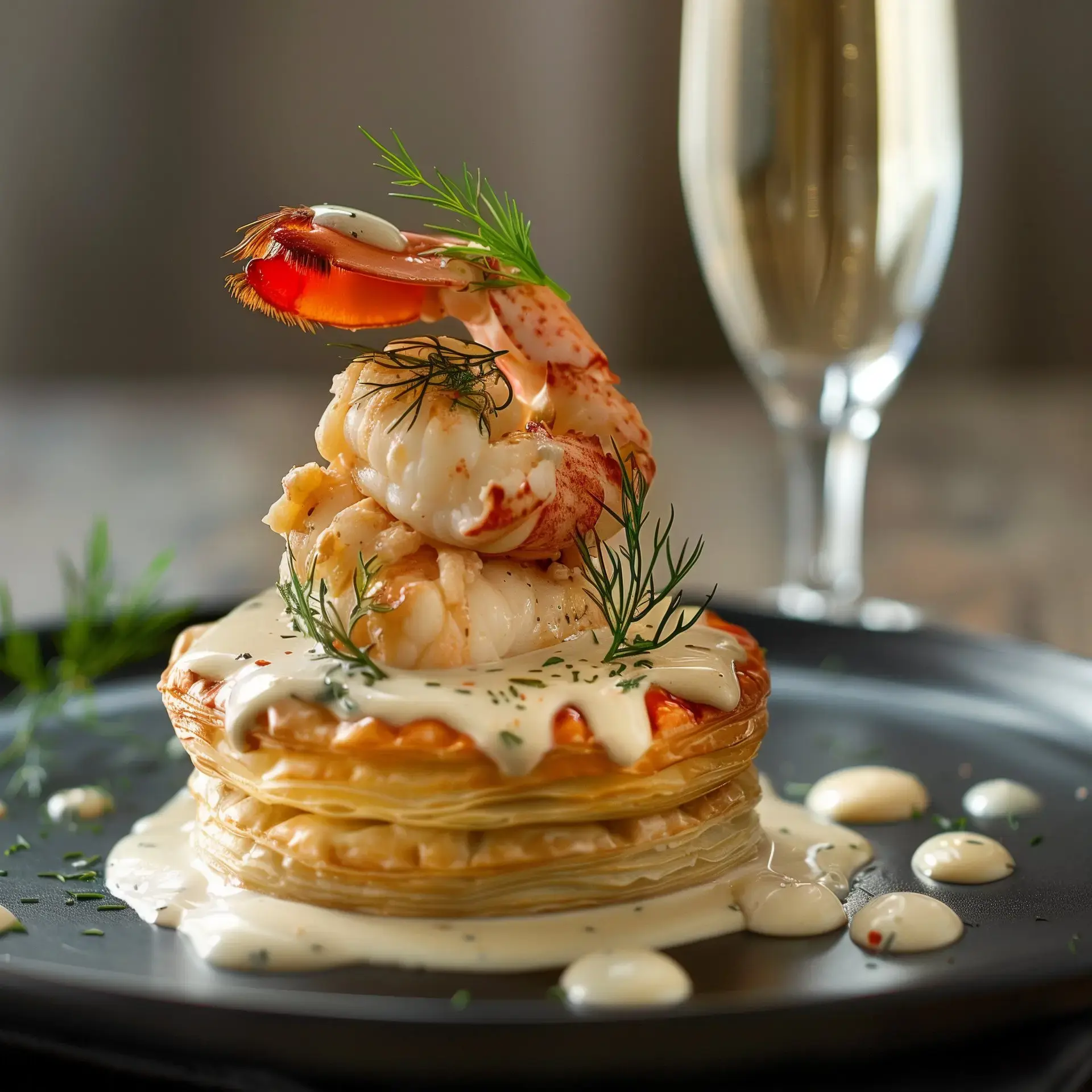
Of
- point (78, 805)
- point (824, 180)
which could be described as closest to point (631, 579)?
point (78, 805)

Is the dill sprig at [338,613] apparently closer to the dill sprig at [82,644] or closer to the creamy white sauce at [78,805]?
the creamy white sauce at [78,805]

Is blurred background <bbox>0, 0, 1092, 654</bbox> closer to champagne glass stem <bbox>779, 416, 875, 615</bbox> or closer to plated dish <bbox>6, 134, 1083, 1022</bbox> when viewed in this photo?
champagne glass stem <bbox>779, 416, 875, 615</bbox>

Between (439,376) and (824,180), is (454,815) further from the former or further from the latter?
(824,180)

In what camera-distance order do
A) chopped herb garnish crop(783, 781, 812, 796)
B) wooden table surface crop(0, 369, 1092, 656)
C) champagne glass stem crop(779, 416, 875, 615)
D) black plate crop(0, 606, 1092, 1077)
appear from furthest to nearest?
wooden table surface crop(0, 369, 1092, 656) < champagne glass stem crop(779, 416, 875, 615) < chopped herb garnish crop(783, 781, 812, 796) < black plate crop(0, 606, 1092, 1077)

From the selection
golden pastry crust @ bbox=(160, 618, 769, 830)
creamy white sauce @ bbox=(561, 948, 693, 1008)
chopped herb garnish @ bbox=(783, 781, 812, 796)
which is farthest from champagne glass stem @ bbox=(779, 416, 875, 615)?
creamy white sauce @ bbox=(561, 948, 693, 1008)

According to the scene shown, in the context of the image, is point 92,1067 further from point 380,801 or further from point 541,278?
point 541,278

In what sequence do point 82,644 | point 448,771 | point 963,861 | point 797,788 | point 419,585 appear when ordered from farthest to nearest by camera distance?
point 82,644 → point 797,788 → point 963,861 → point 419,585 → point 448,771
